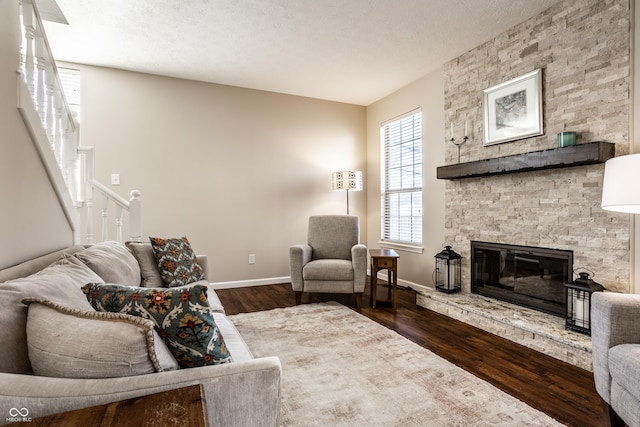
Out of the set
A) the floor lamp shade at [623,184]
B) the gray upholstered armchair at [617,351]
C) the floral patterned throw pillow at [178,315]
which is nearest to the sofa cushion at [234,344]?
the floral patterned throw pillow at [178,315]

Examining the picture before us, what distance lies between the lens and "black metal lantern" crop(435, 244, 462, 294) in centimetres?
344

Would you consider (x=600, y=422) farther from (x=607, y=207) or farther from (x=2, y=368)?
(x=2, y=368)

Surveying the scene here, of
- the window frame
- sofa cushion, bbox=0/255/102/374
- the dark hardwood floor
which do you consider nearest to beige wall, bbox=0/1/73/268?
sofa cushion, bbox=0/255/102/374

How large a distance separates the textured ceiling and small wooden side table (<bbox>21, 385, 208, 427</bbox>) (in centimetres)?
275

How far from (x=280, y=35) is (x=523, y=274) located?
308 cm

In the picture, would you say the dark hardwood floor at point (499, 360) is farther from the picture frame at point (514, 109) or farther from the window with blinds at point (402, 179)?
the picture frame at point (514, 109)

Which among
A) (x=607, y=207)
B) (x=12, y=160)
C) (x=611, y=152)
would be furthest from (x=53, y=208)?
(x=611, y=152)

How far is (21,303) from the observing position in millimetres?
968

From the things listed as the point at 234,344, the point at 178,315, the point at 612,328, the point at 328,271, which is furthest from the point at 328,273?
the point at 178,315

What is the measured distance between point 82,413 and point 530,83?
3.46 m

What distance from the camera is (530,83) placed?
2.82m

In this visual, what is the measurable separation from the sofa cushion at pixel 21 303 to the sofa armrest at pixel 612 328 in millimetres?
2144

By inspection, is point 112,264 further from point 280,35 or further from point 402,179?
point 402,179

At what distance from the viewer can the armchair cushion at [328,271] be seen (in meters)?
3.40
